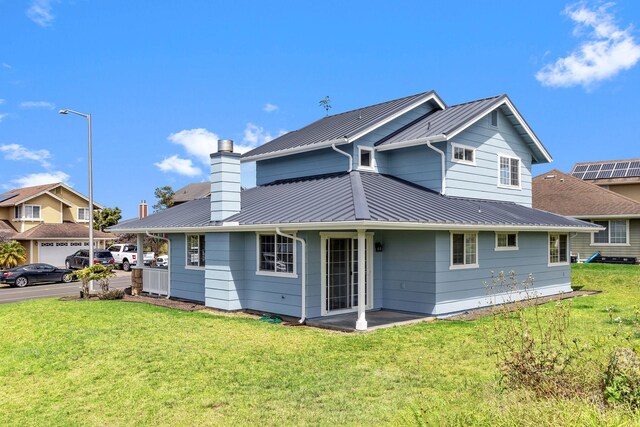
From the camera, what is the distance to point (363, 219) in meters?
11.2

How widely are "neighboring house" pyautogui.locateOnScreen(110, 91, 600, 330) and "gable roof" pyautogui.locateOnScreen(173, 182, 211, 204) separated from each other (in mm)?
39150

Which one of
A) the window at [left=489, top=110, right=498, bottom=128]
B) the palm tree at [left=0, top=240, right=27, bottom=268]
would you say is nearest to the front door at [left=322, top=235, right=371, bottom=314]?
the window at [left=489, top=110, right=498, bottom=128]

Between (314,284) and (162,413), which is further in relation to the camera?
(314,284)

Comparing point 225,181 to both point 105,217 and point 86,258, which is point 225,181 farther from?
point 105,217

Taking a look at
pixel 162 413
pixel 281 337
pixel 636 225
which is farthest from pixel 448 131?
pixel 636 225

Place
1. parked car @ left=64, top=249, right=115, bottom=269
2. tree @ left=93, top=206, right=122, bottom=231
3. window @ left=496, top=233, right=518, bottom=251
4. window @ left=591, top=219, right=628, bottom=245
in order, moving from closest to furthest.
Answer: window @ left=496, top=233, right=518, bottom=251, window @ left=591, top=219, right=628, bottom=245, parked car @ left=64, top=249, right=115, bottom=269, tree @ left=93, top=206, right=122, bottom=231

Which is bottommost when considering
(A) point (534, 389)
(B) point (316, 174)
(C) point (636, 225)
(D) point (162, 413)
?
(D) point (162, 413)

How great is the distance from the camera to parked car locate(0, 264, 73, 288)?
90.5 feet

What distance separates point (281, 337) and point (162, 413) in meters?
4.24

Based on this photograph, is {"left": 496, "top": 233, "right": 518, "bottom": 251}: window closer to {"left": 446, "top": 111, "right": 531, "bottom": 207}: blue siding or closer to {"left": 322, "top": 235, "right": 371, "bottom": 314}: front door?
{"left": 446, "top": 111, "right": 531, "bottom": 207}: blue siding

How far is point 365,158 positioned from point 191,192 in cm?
4636

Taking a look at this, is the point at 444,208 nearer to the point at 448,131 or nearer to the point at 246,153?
the point at 448,131

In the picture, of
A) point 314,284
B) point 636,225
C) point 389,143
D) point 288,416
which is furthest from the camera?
point 636,225

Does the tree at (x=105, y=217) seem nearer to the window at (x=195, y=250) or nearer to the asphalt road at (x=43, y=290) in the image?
the asphalt road at (x=43, y=290)
